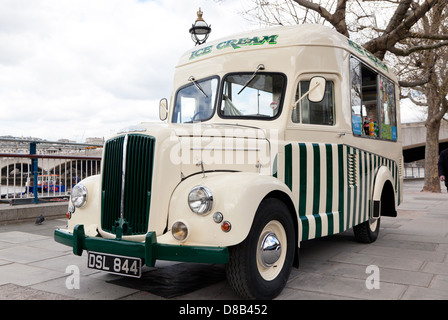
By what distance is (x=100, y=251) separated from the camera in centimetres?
384

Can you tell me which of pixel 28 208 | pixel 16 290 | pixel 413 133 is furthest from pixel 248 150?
pixel 413 133

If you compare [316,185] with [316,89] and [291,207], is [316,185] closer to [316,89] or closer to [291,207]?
[291,207]

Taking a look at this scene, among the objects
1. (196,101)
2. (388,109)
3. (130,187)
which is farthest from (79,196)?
(388,109)

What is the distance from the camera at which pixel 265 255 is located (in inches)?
153

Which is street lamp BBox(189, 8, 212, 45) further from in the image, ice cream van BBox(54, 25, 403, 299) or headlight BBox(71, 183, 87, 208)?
headlight BBox(71, 183, 87, 208)

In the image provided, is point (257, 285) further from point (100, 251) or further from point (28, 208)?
point (28, 208)

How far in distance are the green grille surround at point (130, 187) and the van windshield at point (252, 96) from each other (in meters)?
1.45

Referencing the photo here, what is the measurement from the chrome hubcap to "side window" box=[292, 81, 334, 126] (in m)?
1.51

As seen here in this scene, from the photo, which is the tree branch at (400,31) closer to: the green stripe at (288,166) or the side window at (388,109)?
the side window at (388,109)

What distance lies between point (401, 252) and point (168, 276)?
3.45 metres

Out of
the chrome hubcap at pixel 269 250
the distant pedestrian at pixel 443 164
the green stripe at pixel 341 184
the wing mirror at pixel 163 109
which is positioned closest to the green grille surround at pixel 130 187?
the chrome hubcap at pixel 269 250

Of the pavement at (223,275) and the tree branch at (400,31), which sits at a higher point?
the tree branch at (400,31)

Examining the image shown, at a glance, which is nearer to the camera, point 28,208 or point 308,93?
point 308,93

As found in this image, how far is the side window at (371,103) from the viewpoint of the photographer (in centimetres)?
585
